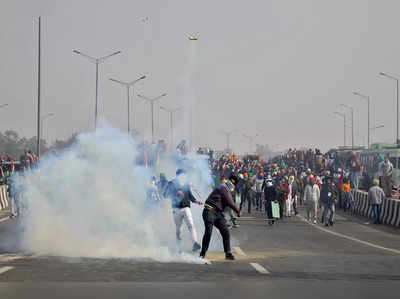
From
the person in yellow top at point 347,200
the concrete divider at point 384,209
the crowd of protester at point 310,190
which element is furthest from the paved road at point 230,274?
the person in yellow top at point 347,200

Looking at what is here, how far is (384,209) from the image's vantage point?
31.8m

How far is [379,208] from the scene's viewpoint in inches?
1231

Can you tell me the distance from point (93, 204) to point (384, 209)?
58.2ft

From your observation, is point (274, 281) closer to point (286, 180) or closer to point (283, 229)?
point (283, 229)

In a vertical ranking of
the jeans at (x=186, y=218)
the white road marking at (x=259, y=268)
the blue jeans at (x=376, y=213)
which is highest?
the jeans at (x=186, y=218)

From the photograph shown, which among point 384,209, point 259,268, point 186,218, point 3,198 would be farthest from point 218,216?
point 3,198

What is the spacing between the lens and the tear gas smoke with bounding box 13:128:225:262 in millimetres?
16525

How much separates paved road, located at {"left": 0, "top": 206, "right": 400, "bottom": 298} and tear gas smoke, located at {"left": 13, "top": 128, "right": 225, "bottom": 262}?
901 mm

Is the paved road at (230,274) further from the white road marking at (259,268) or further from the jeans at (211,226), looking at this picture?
the jeans at (211,226)

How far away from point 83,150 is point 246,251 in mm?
4319

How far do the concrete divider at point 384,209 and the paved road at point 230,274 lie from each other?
1037cm

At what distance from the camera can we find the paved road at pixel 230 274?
10570mm

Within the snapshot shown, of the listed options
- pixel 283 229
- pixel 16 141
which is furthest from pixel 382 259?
pixel 16 141

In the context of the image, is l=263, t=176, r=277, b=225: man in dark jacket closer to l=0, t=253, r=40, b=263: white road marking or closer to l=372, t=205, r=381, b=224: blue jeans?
l=372, t=205, r=381, b=224: blue jeans
